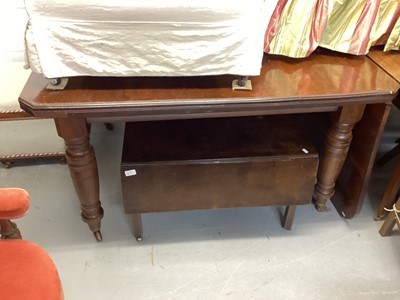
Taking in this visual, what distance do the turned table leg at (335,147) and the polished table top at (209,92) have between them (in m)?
0.06

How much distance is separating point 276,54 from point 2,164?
1341 millimetres

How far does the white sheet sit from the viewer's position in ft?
3.11

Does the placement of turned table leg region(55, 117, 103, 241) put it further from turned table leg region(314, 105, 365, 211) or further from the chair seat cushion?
A: turned table leg region(314, 105, 365, 211)

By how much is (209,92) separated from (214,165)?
25cm

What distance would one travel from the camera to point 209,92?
1107 mm

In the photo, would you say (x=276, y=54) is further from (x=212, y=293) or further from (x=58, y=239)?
(x=58, y=239)

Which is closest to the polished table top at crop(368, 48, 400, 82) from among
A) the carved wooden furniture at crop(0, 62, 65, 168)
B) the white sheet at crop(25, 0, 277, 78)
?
the white sheet at crop(25, 0, 277, 78)

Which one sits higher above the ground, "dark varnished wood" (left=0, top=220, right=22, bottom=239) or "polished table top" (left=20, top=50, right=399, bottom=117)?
"polished table top" (left=20, top=50, right=399, bottom=117)

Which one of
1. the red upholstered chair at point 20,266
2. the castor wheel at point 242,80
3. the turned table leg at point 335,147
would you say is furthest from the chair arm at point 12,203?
the turned table leg at point 335,147

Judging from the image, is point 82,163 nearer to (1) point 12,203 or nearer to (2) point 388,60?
(1) point 12,203

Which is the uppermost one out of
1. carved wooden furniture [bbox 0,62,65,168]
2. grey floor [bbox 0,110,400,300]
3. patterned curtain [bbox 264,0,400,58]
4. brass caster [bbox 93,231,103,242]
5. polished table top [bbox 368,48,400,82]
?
patterned curtain [bbox 264,0,400,58]

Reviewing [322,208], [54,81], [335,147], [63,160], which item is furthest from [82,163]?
[322,208]

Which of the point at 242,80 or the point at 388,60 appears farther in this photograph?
the point at 388,60

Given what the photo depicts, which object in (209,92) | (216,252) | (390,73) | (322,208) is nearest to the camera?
(209,92)
